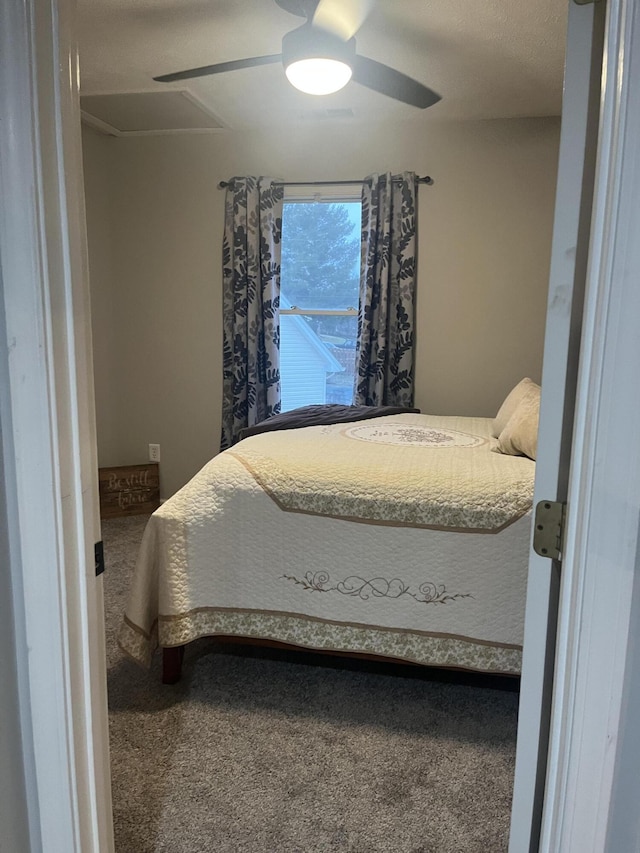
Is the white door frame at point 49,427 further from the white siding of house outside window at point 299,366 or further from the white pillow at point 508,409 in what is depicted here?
the white siding of house outside window at point 299,366

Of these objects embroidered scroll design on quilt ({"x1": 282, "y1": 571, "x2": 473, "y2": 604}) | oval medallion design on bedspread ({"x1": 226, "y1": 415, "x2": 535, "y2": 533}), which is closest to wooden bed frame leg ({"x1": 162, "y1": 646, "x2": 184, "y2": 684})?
embroidered scroll design on quilt ({"x1": 282, "y1": 571, "x2": 473, "y2": 604})

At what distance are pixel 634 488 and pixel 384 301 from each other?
10.7 ft

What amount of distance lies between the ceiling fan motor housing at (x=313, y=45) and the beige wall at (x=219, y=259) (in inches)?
70.7

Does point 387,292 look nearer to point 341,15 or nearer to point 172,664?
point 341,15

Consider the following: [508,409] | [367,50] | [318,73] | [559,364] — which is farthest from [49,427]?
[367,50]

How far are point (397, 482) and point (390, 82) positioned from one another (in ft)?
5.46

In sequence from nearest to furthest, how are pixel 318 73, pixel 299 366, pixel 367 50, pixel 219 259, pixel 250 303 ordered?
pixel 318 73
pixel 367 50
pixel 250 303
pixel 219 259
pixel 299 366

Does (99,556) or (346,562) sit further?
(346,562)

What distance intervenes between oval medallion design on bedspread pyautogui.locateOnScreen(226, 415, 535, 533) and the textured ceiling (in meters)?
1.67

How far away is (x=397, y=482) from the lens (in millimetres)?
2162

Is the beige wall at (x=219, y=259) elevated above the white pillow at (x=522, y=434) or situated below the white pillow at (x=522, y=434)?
above

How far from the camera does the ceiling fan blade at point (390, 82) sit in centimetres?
247

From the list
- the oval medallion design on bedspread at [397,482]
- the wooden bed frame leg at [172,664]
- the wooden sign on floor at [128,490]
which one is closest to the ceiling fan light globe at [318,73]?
the oval medallion design on bedspread at [397,482]

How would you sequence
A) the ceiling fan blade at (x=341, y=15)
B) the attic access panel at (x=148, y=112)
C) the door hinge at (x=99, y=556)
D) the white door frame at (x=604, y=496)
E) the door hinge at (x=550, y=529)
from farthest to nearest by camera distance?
the attic access panel at (x=148, y=112) → the ceiling fan blade at (x=341, y=15) → the door hinge at (x=99, y=556) → the door hinge at (x=550, y=529) → the white door frame at (x=604, y=496)
